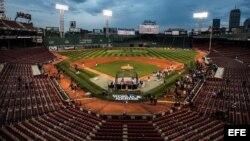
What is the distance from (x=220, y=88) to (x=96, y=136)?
24226mm

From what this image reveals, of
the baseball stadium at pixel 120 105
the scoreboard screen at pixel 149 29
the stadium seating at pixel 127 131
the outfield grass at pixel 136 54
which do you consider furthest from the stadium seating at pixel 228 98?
the scoreboard screen at pixel 149 29

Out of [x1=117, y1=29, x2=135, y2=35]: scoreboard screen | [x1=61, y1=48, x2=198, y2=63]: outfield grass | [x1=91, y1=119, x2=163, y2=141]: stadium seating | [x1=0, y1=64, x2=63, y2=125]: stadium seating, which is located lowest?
[x1=91, y1=119, x2=163, y2=141]: stadium seating

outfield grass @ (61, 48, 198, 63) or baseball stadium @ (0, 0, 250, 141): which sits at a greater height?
outfield grass @ (61, 48, 198, 63)

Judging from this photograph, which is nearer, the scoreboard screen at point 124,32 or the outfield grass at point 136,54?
the outfield grass at point 136,54

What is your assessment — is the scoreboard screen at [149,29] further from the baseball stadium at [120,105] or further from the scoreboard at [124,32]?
the baseball stadium at [120,105]

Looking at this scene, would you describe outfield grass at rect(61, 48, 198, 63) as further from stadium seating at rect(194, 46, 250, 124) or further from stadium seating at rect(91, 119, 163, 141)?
stadium seating at rect(91, 119, 163, 141)

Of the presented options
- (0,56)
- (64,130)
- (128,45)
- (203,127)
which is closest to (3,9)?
(0,56)

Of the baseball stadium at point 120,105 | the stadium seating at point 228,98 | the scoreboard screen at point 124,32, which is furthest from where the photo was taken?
the scoreboard screen at point 124,32

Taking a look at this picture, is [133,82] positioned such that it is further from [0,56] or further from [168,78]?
[0,56]

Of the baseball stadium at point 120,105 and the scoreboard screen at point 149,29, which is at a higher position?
the scoreboard screen at point 149,29

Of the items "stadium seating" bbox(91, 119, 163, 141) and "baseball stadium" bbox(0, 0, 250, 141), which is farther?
"baseball stadium" bbox(0, 0, 250, 141)

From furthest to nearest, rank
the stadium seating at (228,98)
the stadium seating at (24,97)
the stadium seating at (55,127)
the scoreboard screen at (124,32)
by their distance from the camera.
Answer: the scoreboard screen at (124,32) → the stadium seating at (228,98) → the stadium seating at (24,97) → the stadium seating at (55,127)

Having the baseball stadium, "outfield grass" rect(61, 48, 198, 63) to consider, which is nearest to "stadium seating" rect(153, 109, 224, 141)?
the baseball stadium

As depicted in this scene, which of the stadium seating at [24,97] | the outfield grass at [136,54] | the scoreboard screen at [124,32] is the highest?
the scoreboard screen at [124,32]
